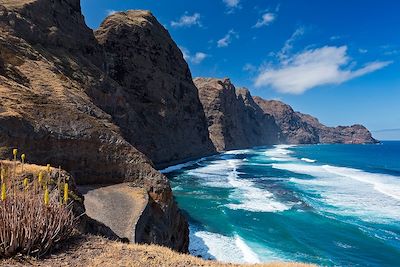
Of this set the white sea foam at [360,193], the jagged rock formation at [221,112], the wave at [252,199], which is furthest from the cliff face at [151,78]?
the jagged rock formation at [221,112]

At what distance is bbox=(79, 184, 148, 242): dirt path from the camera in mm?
19547

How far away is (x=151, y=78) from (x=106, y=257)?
82712 mm

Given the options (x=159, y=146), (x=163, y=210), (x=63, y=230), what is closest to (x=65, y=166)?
(x=163, y=210)

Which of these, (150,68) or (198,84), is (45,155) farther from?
(198,84)

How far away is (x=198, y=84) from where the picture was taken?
589ft

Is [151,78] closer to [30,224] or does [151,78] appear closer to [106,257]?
[106,257]

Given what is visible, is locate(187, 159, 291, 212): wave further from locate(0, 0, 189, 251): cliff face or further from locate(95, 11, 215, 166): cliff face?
locate(95, 11, 215, 166): cliff face

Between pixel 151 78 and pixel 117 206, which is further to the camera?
pixel 151 78

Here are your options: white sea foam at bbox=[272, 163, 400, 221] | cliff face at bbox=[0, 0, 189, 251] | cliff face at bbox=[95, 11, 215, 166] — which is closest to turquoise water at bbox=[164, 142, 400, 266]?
white sea foam at bbox=[272, 163, 400, 221]

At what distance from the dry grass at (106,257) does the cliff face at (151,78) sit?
205 ft

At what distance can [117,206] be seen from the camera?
22453 millimetres

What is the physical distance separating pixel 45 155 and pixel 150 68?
66850 mm

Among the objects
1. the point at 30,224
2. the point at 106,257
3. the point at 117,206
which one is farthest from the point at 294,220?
the point at 30,224

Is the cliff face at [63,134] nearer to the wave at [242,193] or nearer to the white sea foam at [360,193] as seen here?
the wave at [242,193]
